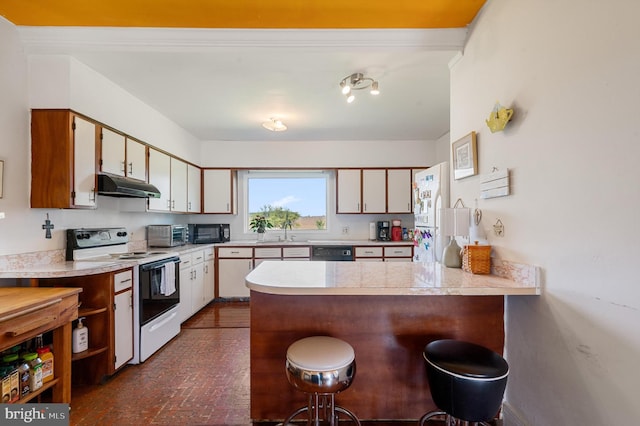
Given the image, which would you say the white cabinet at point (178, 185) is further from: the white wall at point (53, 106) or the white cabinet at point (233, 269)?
the white cabinet at point (233, 269)

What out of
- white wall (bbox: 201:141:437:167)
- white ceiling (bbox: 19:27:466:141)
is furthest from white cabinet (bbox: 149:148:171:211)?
white wall (bbox: 201:141:437:167)

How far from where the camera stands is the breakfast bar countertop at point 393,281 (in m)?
1.44

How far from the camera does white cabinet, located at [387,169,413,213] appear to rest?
14.5 feet

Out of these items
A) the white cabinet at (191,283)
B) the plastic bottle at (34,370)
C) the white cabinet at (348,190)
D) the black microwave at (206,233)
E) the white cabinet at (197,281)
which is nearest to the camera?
the plastic bottle at (34,370)

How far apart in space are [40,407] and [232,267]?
254cm

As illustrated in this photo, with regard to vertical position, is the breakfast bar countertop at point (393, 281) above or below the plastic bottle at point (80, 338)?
above

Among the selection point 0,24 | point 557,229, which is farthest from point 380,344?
point 0,24

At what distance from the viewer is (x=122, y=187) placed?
96.7 inches

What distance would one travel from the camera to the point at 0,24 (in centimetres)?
197

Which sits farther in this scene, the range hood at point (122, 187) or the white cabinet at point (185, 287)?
the white cabinet at point (185, 287)

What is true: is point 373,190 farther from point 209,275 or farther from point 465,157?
point 209,275

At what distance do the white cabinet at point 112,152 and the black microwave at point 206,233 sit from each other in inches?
71.0

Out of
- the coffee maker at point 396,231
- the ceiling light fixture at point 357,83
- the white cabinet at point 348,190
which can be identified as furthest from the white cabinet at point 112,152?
the coffee maker at point 396,231

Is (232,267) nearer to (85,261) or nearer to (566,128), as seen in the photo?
(85,261)
